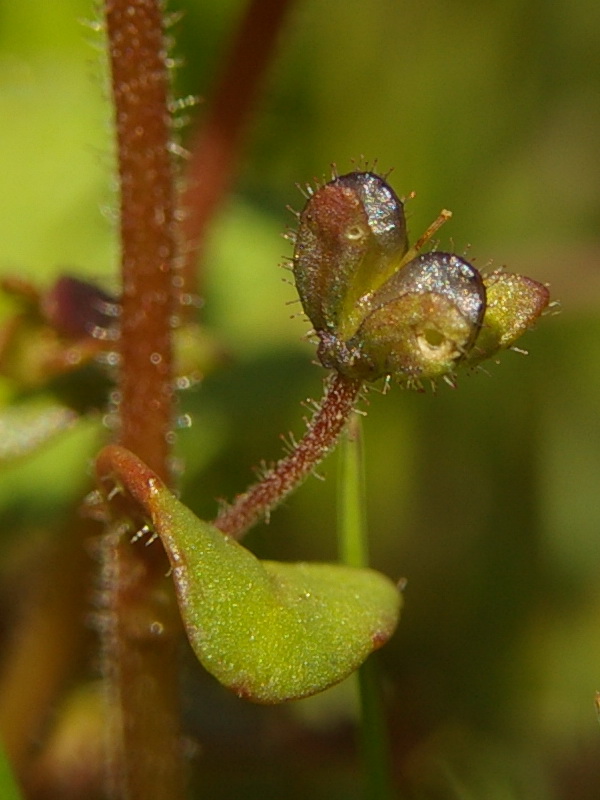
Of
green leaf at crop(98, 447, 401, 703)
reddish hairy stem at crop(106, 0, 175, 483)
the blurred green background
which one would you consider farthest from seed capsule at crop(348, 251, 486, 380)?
the blurred green background

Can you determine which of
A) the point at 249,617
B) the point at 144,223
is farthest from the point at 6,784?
the point at 144,223

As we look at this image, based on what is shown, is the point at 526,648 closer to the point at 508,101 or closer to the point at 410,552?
the point at 410,552

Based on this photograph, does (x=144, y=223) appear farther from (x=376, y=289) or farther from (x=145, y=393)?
(x=376, y=289)

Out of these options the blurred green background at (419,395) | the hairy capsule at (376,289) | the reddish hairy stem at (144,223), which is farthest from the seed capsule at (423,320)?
the blurred green background at (419,395)

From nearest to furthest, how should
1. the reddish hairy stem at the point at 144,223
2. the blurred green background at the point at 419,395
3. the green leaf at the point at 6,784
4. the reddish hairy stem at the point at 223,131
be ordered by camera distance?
1. the green leaf at the point at 6,784
2. the reddish hairy stem at the point at 144,223
3. the reddish hairy stem at the point at 223,131
4. the blurred green background at the point at 419,395

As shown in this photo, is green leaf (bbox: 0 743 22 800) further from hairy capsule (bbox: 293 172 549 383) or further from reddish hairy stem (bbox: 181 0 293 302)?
reddish hairy stem (bbox: 181 0 293 302)

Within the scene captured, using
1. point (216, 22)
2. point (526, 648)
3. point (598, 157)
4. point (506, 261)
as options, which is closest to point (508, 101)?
point (598, 157)

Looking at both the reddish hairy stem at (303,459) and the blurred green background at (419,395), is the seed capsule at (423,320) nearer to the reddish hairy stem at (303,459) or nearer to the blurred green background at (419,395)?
the reddish hairy stem at (303,459)
